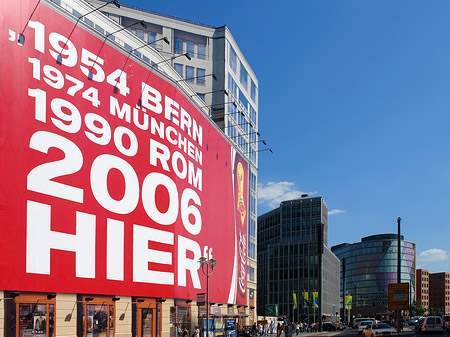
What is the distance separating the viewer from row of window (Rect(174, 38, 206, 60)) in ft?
230

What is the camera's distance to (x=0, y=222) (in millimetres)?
28297

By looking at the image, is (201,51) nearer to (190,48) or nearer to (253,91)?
(190,48)

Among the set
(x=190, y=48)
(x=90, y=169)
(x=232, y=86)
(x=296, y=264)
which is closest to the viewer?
(x=90, y=169)

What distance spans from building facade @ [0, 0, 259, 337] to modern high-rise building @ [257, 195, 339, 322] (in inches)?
3420

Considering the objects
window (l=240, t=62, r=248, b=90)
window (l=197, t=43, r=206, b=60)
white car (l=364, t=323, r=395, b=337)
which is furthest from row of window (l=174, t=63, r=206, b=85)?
white car (l=364, t=323, r=395, b=337)

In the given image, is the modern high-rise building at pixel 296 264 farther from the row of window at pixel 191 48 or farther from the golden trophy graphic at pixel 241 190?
the row of window at pixel 191 48

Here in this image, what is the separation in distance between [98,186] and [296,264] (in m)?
115

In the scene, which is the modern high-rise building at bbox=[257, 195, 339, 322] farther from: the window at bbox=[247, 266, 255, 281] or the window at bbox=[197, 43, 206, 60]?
the window at bbox=[197, 43, 206, 60]

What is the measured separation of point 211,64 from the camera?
72.7 metres

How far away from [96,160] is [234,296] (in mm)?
33793

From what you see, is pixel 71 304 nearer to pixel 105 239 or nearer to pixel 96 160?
pixel 105 239

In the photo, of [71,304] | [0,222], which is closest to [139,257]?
[71,304]

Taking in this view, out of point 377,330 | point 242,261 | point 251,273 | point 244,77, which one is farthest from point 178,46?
point 377,330

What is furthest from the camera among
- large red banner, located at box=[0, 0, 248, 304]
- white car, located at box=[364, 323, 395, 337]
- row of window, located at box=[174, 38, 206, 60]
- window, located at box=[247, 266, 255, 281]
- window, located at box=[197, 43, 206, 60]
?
window, located at box=[247, 266, 255, 281]
